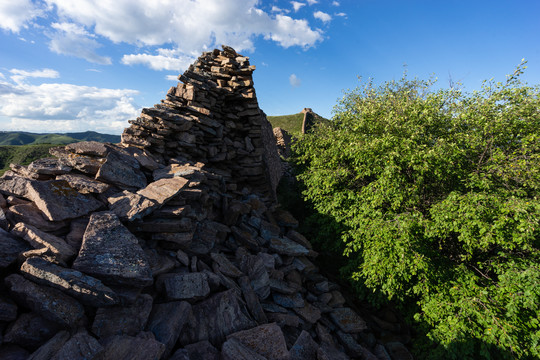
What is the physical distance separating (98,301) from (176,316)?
67.7 inches

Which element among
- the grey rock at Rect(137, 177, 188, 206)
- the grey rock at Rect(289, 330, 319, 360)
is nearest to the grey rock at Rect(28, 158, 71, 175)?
the grey rock at Rect(137, 177, 188, 206)

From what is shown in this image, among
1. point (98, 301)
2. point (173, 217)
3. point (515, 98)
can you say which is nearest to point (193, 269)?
point (173, 217)

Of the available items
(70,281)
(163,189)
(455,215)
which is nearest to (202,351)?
(70,281)

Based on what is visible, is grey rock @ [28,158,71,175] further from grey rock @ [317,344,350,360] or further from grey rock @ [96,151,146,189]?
grey rock @ [317,344,350,360]

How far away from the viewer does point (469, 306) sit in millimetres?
9836

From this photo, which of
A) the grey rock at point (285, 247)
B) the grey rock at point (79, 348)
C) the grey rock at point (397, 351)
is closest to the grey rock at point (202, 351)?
the grey rock at point (79, 348)

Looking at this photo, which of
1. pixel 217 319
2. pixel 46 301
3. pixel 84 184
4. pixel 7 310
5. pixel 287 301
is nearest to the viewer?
pixel 7 310

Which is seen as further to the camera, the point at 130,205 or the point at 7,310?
the point at 130,205

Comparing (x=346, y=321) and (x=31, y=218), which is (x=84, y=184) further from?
(x=346, y=321)

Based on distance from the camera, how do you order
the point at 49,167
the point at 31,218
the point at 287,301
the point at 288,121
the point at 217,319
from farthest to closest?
the point at 288,121 < the point at 287,301 < the point at 49,167 < the point at 217,319 < the point at 31,218

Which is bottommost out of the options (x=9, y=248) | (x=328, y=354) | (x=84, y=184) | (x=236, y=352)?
(x=328, y=354)

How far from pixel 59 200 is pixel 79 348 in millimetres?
4008

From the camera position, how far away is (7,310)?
4438mm

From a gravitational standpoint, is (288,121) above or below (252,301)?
above
